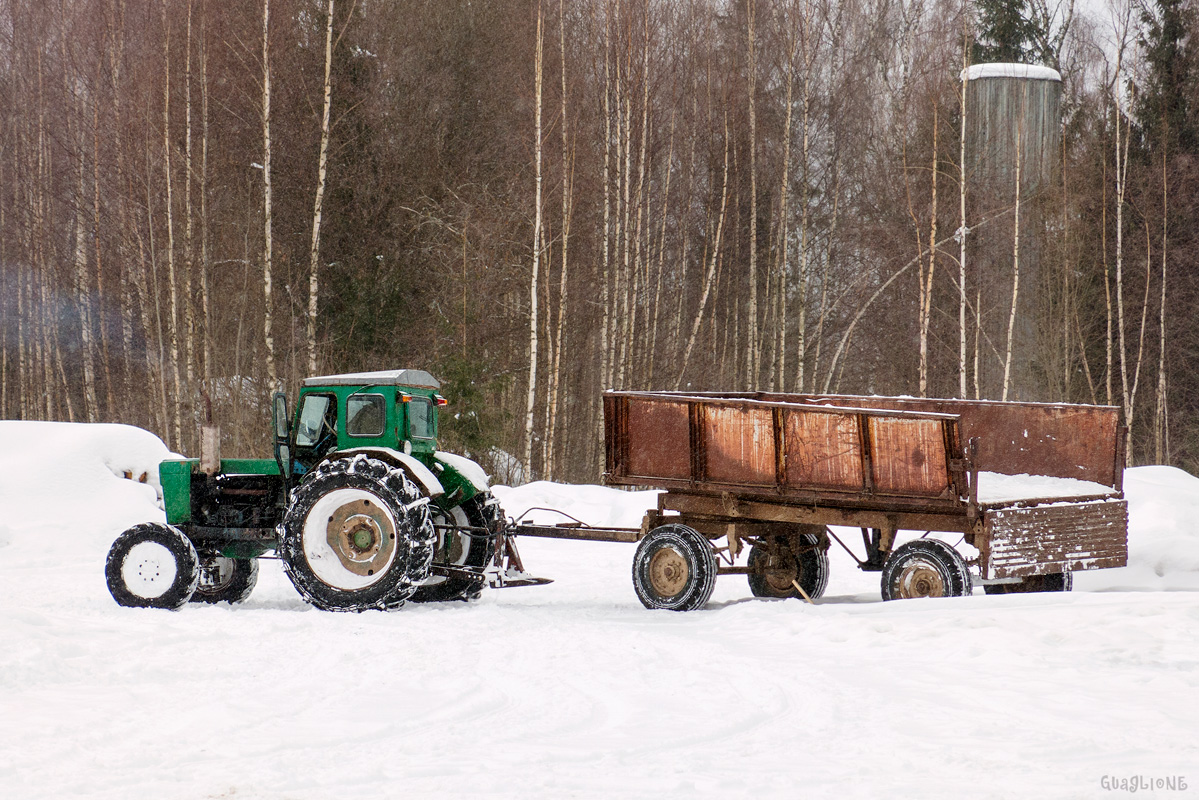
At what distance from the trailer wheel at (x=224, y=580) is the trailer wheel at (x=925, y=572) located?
214 inches

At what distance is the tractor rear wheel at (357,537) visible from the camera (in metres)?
8.24

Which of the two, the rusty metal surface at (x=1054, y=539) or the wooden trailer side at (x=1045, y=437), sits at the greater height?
the wooden trailer side at (x=1045, y=437)

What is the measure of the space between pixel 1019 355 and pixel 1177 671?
1936 cm

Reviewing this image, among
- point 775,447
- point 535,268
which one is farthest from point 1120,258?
point 775,447

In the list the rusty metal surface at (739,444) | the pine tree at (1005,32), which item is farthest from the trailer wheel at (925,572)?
the pine tree at (1005,32)

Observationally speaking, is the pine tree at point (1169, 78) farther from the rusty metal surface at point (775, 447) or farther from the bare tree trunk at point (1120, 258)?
the rusty metal surface at point (775, 447)

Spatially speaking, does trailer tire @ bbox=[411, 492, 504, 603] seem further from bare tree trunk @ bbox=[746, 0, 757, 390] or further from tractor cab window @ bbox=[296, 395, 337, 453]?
bare tree trunk @ bbox=[746, 0, 757, 390]

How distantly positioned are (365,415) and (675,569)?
2.86 metres

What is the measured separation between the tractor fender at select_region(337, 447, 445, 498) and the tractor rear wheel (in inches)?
3.2

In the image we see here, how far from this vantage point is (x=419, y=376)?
9094 millimetres

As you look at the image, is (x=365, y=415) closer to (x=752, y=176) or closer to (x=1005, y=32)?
(x=752, y=176)

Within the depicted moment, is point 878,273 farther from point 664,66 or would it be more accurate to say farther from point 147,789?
point 147,789

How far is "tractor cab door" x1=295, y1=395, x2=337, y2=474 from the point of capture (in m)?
9.03

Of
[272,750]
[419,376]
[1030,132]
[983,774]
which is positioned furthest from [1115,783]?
[1030,132]
